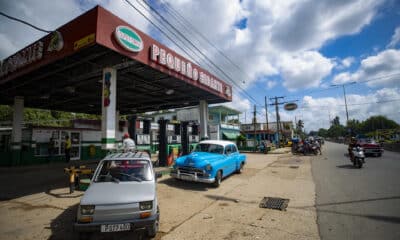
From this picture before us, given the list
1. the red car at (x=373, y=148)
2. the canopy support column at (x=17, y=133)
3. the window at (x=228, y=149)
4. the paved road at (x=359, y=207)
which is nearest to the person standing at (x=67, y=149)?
the canopy support column at (x=17, y=133)

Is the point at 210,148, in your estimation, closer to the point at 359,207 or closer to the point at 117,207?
the point at 359,207

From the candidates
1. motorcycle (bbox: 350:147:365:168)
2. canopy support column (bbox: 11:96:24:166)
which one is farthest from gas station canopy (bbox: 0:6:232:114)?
motorcycle (bbox: 350:147:365:168)

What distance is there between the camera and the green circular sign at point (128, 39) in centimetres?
684

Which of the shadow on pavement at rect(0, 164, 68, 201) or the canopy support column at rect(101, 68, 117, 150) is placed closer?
the shadow on pavement at rect(0, 164, 68, 201)

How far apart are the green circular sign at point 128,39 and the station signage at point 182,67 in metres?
0.72

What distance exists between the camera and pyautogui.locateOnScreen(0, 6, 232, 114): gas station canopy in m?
6.75

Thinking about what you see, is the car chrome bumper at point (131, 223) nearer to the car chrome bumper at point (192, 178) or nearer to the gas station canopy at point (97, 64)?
the car chrome bumper at point (192, 178)

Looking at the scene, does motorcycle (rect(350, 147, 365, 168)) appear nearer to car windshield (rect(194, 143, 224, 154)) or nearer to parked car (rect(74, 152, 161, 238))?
car windshield (rect(194, 143, 224, 154))

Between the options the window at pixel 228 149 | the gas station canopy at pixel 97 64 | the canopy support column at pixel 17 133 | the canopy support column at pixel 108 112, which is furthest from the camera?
the canopy support column at pixel 17 133

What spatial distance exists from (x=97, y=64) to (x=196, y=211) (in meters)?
7.25

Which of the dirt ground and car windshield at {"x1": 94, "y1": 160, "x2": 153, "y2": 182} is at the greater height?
car windshield at {"x1": 94, "y1": 160, "x2": 153, "y2": 182}

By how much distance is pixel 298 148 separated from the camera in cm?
2148

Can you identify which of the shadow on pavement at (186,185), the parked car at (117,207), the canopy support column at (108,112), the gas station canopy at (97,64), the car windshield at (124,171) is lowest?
the shadow on pavement at (186,185)

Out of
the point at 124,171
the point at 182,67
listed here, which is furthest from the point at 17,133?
the point at 124,171
